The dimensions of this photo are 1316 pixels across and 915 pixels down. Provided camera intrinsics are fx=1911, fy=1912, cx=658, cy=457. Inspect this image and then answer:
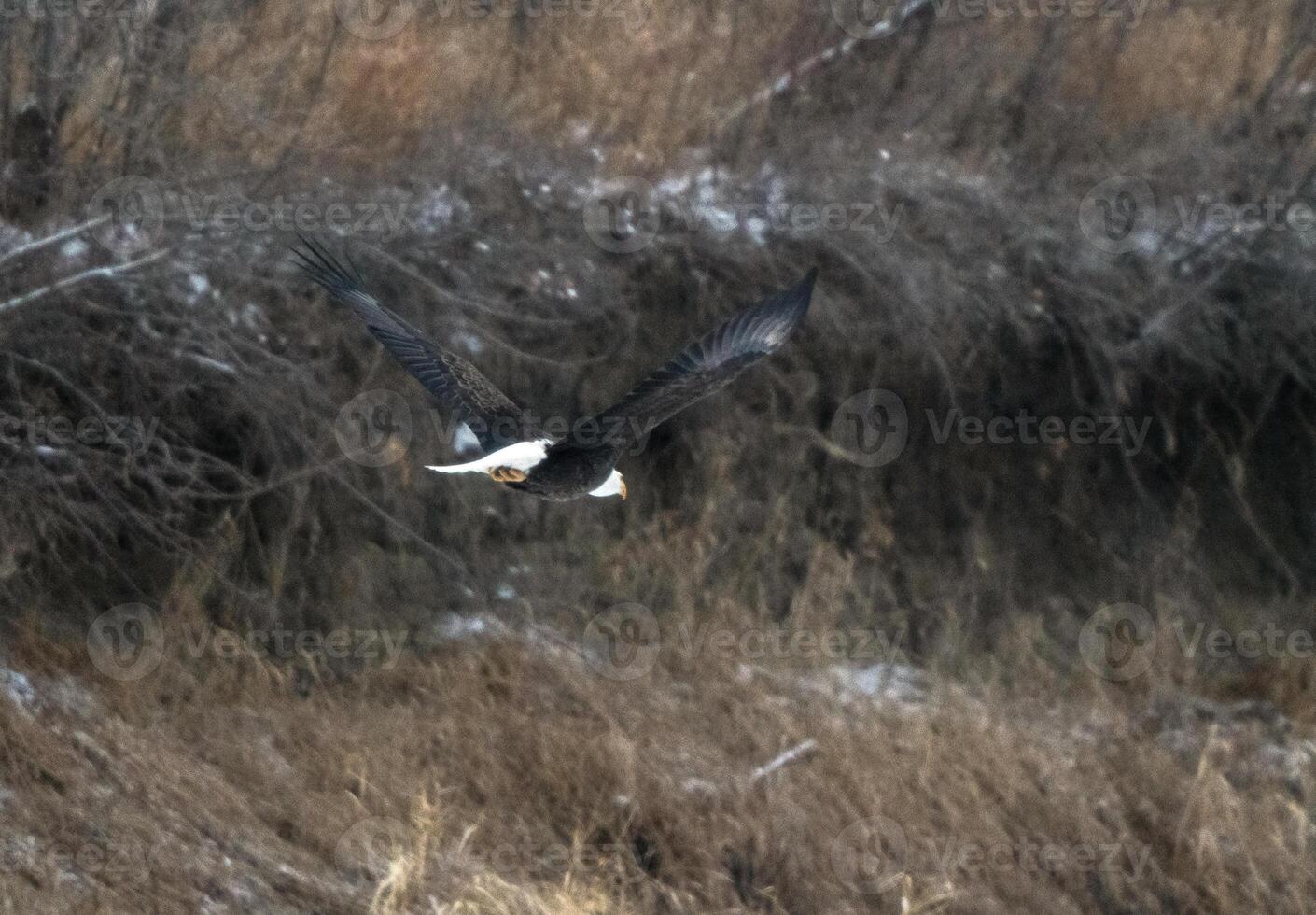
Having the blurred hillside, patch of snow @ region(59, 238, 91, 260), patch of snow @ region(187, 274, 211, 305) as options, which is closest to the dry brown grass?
the blurred hillside

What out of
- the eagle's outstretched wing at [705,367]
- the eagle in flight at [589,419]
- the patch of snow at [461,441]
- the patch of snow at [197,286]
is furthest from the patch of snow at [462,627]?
the eagle's outstretched wing at [705,367]

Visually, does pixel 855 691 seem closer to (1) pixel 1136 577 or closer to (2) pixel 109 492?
(1) pixel 1136 577

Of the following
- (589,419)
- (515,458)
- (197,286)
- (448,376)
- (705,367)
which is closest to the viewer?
(515,458)

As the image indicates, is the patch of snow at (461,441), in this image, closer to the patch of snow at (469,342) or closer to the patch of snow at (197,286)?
the patch of snow at (469,342)

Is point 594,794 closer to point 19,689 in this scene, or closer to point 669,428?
point 669,428

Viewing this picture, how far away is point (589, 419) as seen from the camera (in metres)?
8.49

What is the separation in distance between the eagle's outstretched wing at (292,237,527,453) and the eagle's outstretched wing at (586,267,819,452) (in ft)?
1.71

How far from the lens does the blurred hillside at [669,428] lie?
1120 cm

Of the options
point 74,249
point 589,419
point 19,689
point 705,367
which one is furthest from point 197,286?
point 705,367

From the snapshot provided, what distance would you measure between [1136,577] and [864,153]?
11.2ft

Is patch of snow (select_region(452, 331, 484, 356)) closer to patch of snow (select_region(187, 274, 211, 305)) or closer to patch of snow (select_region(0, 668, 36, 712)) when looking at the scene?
patch of snow (select_region(187, 274, 211, 305))

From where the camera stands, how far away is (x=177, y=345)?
11.2 metres

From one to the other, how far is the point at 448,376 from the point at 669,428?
14.5 ft

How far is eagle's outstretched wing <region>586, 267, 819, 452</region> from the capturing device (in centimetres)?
807
